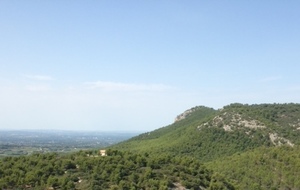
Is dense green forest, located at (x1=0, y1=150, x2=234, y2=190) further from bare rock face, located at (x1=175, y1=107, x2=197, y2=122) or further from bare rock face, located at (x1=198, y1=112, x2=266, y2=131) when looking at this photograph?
bare rock face, located at (x1=175, y1=107, x2=197, y2=122)

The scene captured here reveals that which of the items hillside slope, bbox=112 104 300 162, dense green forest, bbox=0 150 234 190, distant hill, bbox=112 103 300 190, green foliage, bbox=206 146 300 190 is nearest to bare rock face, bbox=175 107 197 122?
distant hill, bbox=112 103 300 190

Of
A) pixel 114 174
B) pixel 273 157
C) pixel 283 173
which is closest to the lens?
pixel 114 174

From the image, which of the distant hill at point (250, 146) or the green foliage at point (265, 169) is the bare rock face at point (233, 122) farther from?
the green foliage at point (265, 169)

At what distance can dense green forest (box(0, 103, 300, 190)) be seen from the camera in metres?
33.9

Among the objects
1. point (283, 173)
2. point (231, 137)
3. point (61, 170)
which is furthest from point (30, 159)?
point (231, 137)

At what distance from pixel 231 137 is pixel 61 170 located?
249 ft

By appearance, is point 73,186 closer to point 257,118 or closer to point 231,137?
point 231,137

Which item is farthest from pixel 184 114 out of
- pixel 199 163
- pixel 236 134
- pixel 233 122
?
pixel 199 163

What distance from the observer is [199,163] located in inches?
1801

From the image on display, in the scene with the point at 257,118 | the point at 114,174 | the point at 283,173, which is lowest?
the point at 283,173

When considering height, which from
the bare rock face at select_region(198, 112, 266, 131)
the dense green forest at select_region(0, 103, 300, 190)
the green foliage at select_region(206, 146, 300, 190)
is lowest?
the green foliage at select_region(206, 146, 300, 190)

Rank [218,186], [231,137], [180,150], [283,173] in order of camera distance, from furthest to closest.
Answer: [231,137], [180,150], [283,173], [218,186]

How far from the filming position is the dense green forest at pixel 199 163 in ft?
111

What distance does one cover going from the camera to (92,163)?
124 ft
